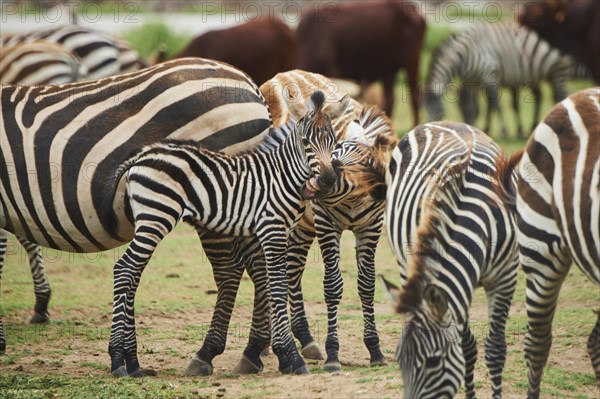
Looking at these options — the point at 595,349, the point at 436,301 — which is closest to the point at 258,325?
the point at 436,301

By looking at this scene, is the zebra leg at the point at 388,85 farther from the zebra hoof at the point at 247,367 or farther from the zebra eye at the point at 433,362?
the zebra eye at the point at 433,362

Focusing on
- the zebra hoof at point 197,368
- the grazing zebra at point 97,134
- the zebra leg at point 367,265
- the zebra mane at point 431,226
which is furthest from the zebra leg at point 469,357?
the grazing zebra at point 97,134

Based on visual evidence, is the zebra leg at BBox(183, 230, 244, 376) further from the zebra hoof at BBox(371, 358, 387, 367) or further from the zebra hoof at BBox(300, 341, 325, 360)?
the zebra hoof at BBox(371, 358, 387, 367)

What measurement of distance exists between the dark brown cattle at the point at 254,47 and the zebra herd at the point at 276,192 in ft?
34.7

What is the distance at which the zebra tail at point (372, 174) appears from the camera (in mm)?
7848

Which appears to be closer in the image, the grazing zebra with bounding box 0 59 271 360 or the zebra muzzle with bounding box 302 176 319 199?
the zebra muzzle with bounding box 302 176 319 199

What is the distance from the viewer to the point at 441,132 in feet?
25.5

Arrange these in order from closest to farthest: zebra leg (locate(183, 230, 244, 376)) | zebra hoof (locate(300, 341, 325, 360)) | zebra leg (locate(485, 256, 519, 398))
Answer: zebra leg (locate(485, 256, 519, 398)), zebra leg (locate(183, 230, 244, 376)), zebra hoof (locate(300, 341, 325, 360))

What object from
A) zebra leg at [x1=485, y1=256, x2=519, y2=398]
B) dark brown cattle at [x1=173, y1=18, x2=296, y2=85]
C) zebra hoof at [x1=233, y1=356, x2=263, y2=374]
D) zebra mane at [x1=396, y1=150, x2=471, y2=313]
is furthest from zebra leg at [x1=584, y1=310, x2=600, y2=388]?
dark brown cattle at [x1=173, y1=18, x2=296, y2=85]

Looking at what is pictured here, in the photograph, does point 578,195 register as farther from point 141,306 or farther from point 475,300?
point 141,306

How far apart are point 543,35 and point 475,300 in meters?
9.40

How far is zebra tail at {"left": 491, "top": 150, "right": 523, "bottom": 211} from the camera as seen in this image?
22.2 feet

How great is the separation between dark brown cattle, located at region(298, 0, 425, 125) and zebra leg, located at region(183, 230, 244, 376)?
11.3 m

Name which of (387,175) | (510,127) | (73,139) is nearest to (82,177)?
(73,139)
